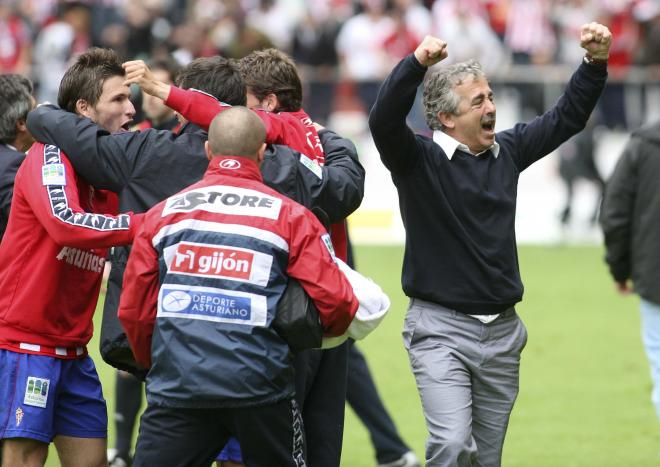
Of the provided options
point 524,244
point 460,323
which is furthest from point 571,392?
point 524,244

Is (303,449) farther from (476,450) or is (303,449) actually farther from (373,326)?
(476,450)

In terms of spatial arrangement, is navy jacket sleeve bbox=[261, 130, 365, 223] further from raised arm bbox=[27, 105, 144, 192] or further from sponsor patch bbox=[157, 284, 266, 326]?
sponsor patch bbox=[157, 284, 266, 326]

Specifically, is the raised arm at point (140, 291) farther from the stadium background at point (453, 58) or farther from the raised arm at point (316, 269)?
the stadium background at point (453, 58)

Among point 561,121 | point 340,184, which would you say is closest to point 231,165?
point 340,184

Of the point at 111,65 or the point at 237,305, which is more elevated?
the point at 111,65

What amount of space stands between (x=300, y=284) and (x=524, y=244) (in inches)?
522

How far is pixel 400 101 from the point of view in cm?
566

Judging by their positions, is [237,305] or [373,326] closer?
[237,305]

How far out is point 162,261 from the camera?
494cm

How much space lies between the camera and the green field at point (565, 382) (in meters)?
8.40

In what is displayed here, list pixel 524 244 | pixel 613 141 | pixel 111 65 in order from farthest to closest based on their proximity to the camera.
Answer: pixel 613 141 < pixel 524 244 < pixel 111 65

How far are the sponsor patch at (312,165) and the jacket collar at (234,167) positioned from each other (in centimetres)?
43

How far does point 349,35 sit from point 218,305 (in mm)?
17930

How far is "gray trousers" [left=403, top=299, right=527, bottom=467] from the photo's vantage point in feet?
19.2
